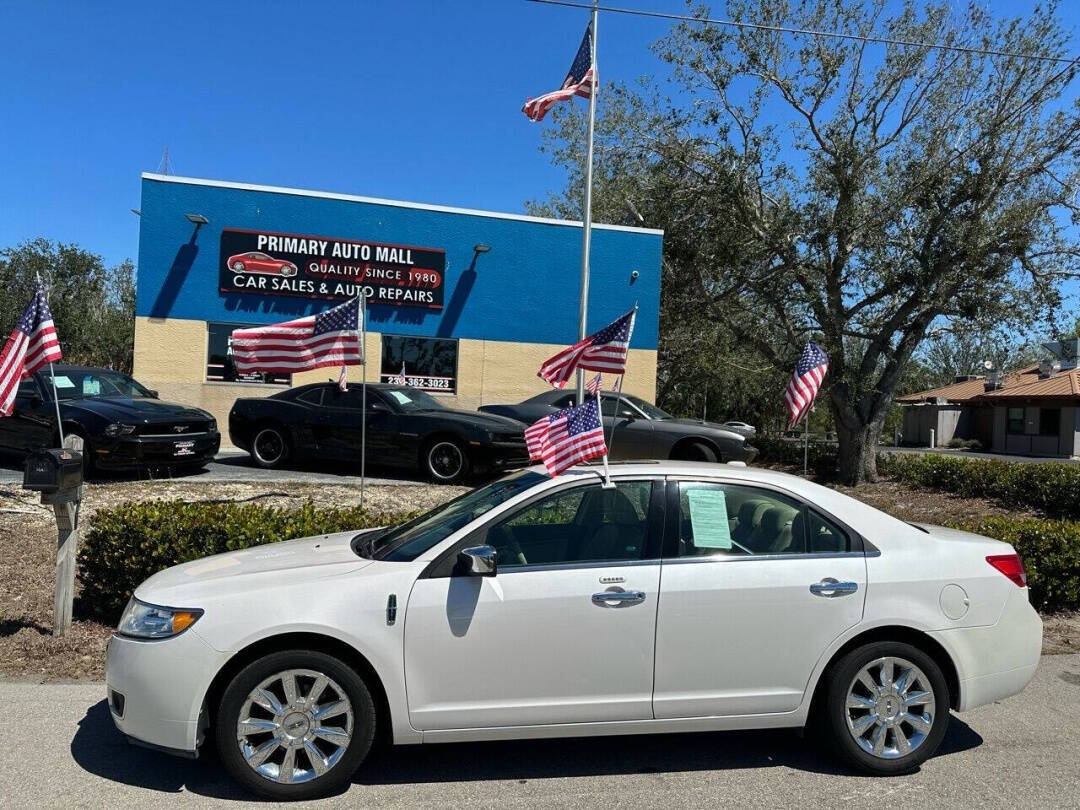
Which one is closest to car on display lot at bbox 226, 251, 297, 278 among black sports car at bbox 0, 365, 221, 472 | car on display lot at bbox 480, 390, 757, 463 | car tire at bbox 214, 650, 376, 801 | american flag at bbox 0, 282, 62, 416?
black sports car at bbox 0, 365, 221, 472

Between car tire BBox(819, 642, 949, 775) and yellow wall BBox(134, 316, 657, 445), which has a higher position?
yellow wall BBox(134, 316, 657, 445)

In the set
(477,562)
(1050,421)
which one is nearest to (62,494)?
(477,562)

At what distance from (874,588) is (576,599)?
4.71ft

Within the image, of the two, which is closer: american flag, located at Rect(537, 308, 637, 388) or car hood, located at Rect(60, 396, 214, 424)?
american flag, located at Rect(537, 308, 637, 388)

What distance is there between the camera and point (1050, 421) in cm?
4128

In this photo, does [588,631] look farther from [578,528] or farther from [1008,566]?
[1008,566]

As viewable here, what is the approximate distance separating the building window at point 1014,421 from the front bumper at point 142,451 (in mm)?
43606

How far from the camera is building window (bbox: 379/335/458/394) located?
62.1 ft

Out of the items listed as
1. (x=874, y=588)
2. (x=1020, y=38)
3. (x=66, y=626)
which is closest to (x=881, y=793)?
(x=874, y=588)

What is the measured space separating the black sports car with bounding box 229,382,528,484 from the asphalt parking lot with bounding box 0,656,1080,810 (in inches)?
275

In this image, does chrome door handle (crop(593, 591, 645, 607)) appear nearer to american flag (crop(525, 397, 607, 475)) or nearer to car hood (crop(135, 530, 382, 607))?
american flag (crop(525, 397, 607, 475))

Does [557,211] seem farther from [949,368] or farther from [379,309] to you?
[949,368]

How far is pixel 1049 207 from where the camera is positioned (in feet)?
51.9

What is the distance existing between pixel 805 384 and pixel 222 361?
40.6ft
